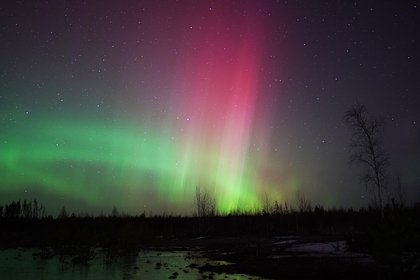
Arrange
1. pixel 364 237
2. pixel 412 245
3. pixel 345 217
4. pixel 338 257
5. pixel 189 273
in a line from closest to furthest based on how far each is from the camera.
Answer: pixel 412 245
pixel 189 273
pixel 338 257
pixel 364 237
pixel 345 217

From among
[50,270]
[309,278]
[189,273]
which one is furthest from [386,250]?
[50,270]

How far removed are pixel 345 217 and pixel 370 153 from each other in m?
45.5

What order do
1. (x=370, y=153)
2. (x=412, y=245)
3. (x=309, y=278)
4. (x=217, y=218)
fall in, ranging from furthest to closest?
(x=217, y=218), (x=370, y=153), (x=309, y=278), (x=412, y=245)

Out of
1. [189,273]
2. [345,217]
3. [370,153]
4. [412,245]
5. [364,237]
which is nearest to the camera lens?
[412,245]

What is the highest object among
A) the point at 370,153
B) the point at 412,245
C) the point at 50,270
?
the point at 370,153

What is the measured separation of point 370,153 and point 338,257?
22.1 meters

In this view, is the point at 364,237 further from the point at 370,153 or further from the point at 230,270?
the point at 370,153

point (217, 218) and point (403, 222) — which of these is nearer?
point (403, 222)

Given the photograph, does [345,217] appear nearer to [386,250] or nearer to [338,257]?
[338,257]

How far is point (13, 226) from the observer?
5743 inches

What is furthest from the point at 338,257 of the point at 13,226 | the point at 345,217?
the point at 13,226

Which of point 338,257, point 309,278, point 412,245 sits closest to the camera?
point 412,245

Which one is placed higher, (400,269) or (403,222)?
(403,222)

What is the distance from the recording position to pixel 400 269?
24.3m
